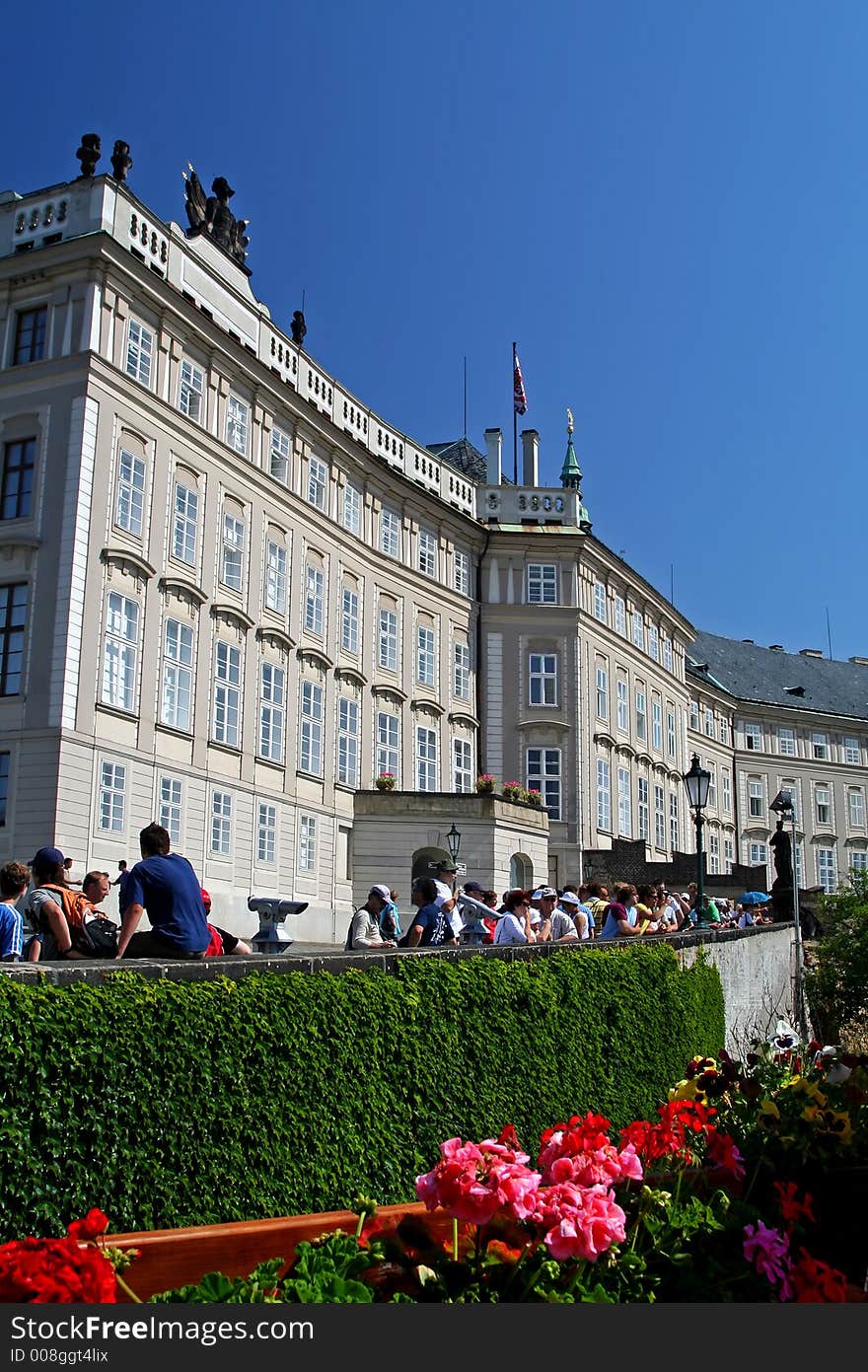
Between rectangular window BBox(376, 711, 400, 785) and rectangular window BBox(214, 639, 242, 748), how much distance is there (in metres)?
8.45

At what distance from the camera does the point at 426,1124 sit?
7707mm

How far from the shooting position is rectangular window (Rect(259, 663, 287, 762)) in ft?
118

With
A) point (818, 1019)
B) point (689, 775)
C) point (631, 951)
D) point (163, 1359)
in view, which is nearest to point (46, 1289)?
point (163, 1359)

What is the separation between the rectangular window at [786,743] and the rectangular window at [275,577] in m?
56.9

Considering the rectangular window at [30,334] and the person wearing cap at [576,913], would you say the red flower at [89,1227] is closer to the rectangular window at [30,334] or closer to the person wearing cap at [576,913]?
the person wearing cap at [576,913]

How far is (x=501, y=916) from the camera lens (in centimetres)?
1441

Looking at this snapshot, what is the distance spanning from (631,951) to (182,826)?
21065mm

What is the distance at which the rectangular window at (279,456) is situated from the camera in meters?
38.1

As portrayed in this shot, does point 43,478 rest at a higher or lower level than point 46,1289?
higher

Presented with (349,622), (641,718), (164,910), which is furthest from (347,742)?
(164,910)

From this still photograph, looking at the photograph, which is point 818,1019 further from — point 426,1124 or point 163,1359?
point 163,1359

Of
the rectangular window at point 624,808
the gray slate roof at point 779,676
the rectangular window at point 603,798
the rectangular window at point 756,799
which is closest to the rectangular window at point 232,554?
the rectangular window at point 603,798

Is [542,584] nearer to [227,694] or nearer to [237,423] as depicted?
[237,423]

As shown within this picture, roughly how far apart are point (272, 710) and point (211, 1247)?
3251 centimetres
